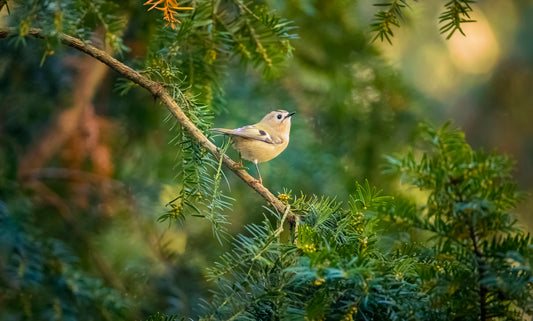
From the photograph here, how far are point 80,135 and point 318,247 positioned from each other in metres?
1.42

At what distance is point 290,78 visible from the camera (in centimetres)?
207

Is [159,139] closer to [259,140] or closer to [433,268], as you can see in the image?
[259,140]

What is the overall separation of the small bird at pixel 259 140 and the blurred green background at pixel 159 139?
0.77ft

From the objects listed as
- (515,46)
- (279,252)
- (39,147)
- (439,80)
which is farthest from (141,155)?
(515,46)

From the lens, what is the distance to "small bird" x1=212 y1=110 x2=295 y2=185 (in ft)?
4.59

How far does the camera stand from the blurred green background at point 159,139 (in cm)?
173

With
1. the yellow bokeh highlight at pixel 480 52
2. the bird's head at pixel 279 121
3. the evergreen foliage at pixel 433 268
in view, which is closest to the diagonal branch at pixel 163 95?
the evergreen foliage at pixel 433 268

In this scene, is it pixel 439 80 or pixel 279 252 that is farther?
pixel 439 80

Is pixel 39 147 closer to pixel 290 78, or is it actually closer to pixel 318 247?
pixel 290 78

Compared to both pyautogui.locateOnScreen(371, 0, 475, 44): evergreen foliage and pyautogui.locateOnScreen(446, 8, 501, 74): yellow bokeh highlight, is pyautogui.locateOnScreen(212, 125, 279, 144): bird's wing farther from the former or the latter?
pyautogui.locateOnScreen(446, 8, 501, 74): yellow bokeh highlight

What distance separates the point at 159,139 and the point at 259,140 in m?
0.70

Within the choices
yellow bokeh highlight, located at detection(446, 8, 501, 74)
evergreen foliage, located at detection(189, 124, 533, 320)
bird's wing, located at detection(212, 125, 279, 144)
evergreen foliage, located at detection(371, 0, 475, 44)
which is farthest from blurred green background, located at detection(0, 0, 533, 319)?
yellow bokeh highlight, located at detection(446, 8, 501, 74)

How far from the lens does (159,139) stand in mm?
1985

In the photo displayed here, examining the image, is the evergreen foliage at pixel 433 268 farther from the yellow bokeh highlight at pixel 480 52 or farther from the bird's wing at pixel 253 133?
the yellow bokeh highlight at pixel 480 52
